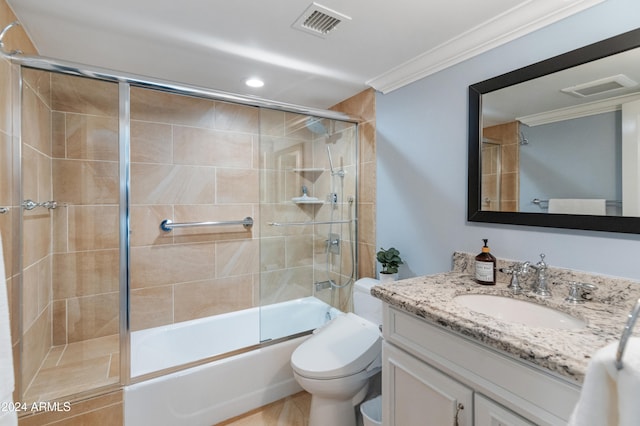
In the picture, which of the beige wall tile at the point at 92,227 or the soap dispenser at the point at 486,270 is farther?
the beige wall tile at the point at 92,227

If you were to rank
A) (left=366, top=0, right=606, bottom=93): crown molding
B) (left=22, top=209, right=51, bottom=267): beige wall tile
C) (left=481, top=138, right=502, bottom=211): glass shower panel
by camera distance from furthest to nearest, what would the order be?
(left=22, top=209, right=51, bottom=267): beige wall tile, (left=481, top=138, right=502, bottom=211): glass shower panel, (left=366, top=0, right=606, bottom=93): crown molding

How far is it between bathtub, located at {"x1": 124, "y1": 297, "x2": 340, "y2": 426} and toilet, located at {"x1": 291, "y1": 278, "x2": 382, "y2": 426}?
406mm

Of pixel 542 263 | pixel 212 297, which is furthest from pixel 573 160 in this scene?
pixel 212 297

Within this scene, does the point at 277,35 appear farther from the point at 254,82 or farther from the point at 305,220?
the point at 305,220

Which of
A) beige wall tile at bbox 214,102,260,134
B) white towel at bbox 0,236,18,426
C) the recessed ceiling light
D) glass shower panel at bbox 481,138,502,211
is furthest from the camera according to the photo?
beige wall tile at bbox 214,102,260,134

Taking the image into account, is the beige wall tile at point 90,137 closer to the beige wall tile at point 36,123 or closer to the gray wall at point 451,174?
the beige wall tile at point 36,123

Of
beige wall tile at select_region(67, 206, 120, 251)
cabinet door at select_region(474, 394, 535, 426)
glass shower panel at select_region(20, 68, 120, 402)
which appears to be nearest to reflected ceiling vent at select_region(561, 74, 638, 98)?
cabinet door at select_region(474, 394, 535, 426)

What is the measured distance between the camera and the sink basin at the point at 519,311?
3.50ft

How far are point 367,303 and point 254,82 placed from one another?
67.6 inches

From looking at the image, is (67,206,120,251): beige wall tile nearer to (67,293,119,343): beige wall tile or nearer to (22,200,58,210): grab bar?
(22,200,58,210): grab bar

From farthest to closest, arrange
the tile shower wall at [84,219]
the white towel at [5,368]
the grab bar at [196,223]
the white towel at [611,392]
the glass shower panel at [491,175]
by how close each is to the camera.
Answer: the grab bar at [196,223], the tile shower wall at [84,219], the glass shower panel at [491,175], the white towel at [5,368], the white towel at [611,392]

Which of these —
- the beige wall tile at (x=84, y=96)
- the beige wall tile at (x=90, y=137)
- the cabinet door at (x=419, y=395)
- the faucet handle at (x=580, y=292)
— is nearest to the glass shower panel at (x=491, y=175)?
the faucet handle at (x=580, y=292)

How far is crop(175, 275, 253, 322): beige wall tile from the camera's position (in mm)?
2420

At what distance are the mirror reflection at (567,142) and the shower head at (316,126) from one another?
1.14 m
